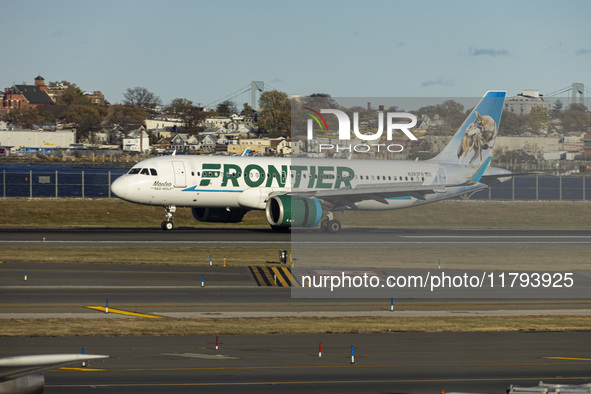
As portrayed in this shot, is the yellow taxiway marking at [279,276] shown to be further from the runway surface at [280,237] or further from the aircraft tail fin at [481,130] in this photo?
A: the aircraft tail fin at [481,130]

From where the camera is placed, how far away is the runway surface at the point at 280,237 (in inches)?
1533

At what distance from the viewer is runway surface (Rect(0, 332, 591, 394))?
16.9 meters

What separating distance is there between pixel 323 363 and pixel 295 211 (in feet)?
87.4

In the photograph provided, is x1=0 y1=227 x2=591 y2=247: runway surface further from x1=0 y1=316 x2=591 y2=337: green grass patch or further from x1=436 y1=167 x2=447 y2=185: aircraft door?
x1=0 y1=316 x2=591 y2=337: green grass patch

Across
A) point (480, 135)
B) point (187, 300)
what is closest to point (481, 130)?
point (480, 135)

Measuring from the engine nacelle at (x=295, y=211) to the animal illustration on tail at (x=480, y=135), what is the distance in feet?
32.9

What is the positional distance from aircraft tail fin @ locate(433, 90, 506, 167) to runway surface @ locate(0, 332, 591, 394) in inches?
653

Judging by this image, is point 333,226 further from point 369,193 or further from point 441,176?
point 441,176

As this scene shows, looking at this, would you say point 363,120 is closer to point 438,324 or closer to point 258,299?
point 258,299

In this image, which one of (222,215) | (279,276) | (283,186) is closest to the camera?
(279,276)

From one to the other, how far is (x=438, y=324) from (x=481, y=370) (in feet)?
20.4

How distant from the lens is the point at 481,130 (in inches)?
1529

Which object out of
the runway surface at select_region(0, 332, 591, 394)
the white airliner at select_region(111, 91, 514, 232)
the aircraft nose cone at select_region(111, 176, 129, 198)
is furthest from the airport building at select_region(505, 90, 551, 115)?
the aircraft nose cone at select_region(111, 176, 129, 198)

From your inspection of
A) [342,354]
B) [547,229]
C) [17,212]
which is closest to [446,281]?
[342,354]
